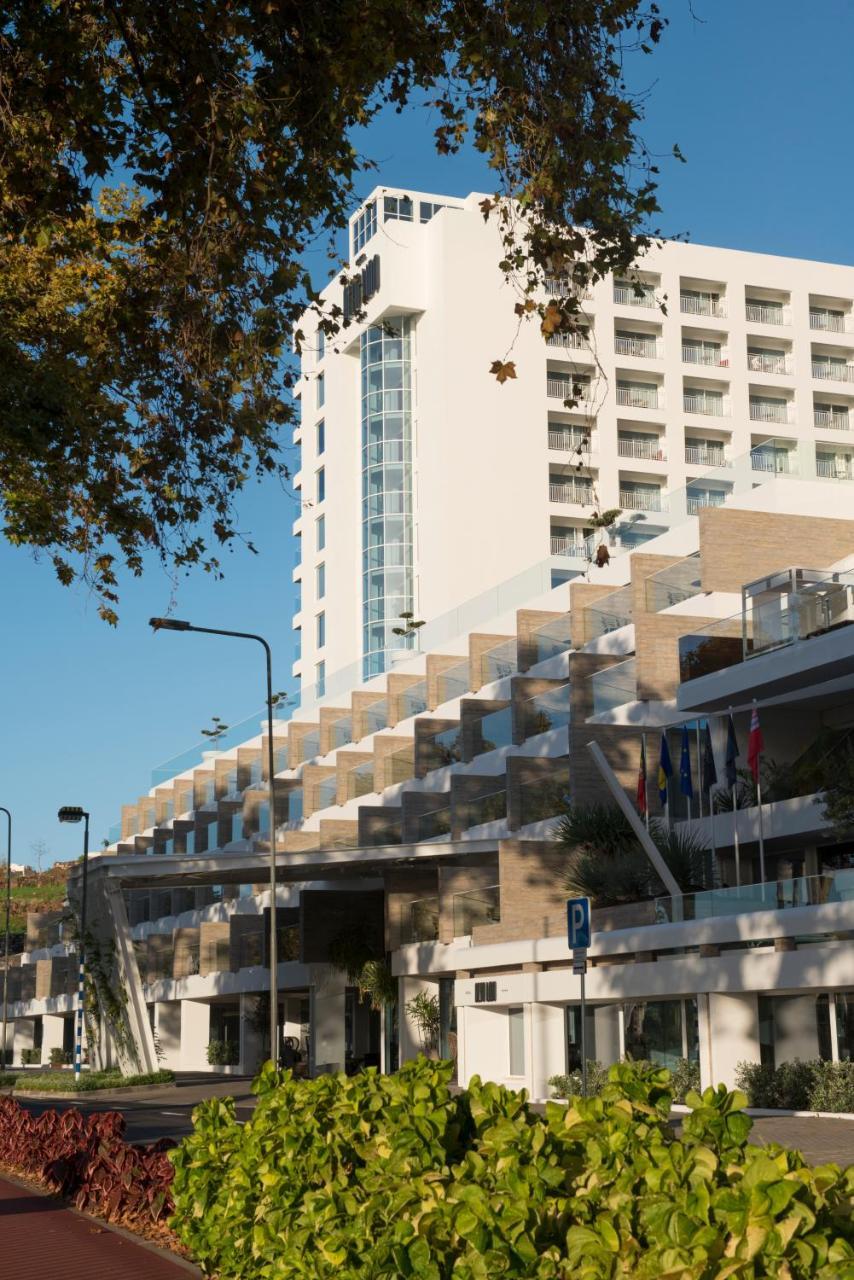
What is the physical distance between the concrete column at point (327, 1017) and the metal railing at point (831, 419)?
4356cm

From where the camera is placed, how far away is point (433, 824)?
164 feet

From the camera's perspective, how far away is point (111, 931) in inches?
1769

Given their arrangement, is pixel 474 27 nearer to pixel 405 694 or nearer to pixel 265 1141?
pixel 265 1141

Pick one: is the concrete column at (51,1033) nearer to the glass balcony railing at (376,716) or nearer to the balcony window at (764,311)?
the glass balcony railing at (376,716)

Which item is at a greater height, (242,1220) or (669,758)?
(669,758)

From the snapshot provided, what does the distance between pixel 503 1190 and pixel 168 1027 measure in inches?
2788

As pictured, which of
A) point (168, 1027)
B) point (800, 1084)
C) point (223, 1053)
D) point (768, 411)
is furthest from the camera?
point (768, 411)

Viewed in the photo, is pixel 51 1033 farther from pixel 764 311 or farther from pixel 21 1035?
pixel 764 311

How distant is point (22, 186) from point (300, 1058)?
46670 millimetres

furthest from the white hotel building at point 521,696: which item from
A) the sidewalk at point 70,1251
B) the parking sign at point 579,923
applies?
the parking sign at point 579,923

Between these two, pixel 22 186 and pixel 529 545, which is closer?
pixel 22 186

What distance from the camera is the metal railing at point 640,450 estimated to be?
77312mm

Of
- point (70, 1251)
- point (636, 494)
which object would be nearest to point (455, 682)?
point (636, 494)

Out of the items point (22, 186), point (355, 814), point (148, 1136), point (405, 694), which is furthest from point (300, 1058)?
point (22, 186)
